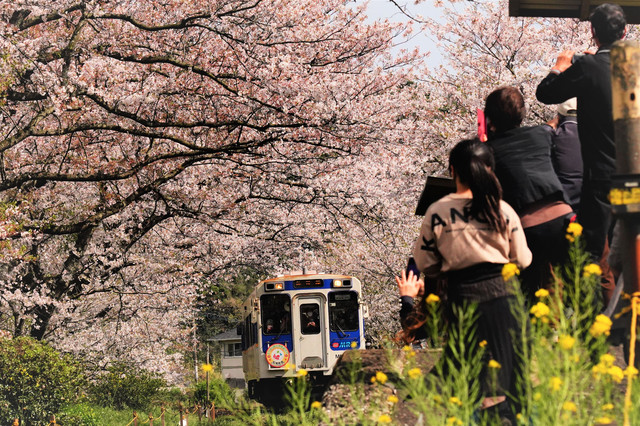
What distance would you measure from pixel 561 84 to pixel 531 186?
574 millimetres

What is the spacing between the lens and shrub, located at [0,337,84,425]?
12.3 m

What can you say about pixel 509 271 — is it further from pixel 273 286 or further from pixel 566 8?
pixel 273 286

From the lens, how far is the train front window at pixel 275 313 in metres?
16.5

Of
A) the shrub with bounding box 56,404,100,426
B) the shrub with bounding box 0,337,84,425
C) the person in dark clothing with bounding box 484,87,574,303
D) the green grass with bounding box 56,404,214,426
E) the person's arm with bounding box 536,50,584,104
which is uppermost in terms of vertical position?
the person's arm with bounding box 536,50,584,104

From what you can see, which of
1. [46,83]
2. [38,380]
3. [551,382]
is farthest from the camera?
[38,380]

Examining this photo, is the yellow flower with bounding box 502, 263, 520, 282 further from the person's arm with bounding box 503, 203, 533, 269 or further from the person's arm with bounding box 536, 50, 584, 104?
the person's arm with bounding box 536, 50, 584, 104

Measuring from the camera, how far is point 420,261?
136 inches

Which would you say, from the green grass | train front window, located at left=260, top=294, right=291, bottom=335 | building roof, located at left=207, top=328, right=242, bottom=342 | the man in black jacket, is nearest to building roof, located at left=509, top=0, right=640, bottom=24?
the man in black jacket

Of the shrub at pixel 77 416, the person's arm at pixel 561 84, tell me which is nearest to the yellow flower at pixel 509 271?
the person's arm at pixel 561 84

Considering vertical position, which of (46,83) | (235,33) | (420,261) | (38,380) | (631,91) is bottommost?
(38,380)

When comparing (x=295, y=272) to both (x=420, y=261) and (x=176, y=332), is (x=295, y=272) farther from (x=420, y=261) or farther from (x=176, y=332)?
(x=420, y=261)

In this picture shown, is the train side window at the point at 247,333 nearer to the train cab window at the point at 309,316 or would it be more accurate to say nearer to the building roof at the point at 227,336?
the train cab window at the point at 309,316


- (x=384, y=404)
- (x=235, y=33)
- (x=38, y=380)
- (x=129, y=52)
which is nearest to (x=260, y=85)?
(x=235, y=33)

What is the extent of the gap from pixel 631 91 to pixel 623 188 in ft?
1.24
